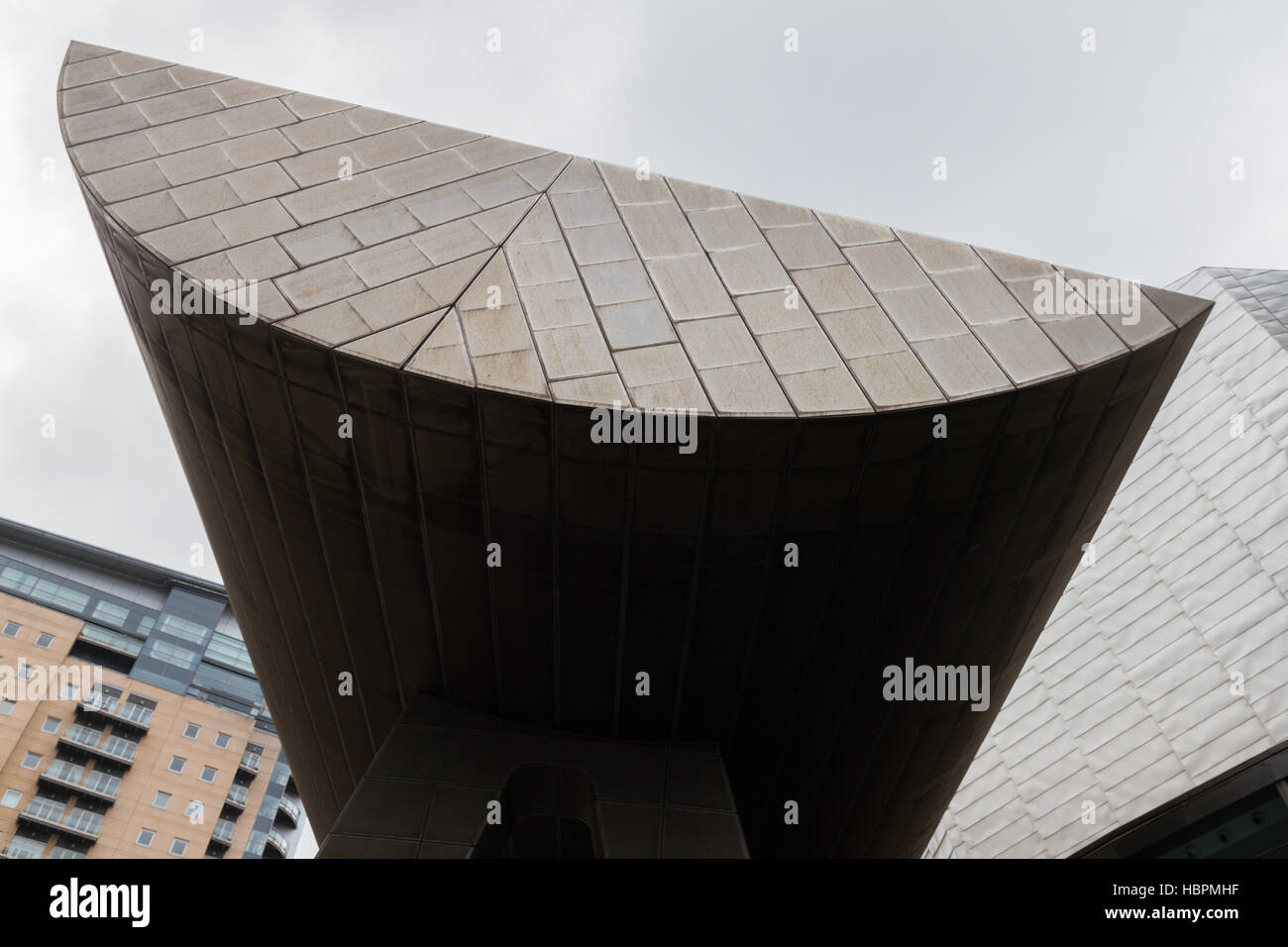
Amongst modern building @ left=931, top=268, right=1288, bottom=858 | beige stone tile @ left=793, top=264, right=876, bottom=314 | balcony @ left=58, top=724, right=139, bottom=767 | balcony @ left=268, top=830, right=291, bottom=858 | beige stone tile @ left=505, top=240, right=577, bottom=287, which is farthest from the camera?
balcony @ left=268, top=830, right=291, bottom=858

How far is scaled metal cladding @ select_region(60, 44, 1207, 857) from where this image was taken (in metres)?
9.38

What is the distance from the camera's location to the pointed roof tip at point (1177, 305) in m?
10.1

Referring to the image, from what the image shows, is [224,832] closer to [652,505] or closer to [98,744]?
[98,744]

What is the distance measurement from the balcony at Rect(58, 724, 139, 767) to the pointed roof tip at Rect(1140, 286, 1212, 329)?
204 ft

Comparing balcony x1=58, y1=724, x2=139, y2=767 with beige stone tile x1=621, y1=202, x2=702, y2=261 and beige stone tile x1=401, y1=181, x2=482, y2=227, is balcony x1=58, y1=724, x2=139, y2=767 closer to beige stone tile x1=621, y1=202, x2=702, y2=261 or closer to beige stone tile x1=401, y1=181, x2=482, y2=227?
beige stone tile x1=401, y1=181, x2=482, y2=227

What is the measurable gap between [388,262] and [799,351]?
440 cm

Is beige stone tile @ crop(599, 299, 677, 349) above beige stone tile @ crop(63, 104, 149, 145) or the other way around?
the other way around

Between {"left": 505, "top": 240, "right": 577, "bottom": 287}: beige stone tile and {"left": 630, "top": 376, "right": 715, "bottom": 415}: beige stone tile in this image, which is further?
{"left": 505, "top": 240, "right": 577, "bottom": 287}: beige stone tile

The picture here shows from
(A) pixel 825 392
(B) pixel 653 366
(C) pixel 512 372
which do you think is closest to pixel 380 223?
(C) pixel 512 372

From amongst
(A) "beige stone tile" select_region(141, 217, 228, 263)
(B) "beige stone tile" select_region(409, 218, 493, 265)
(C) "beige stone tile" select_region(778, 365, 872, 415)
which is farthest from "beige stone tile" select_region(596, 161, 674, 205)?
(A) "beige stone tile" select_region(141, 217, 228, 263)

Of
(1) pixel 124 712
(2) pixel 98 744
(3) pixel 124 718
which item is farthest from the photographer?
(1) pixel 124 712

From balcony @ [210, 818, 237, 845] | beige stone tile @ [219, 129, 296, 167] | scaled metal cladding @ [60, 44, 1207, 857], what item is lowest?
scaled metal cladding @ [60, 44, 1207, 857]

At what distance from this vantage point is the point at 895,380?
9.45 m

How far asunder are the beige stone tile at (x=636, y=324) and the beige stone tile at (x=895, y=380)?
196 centimetres
